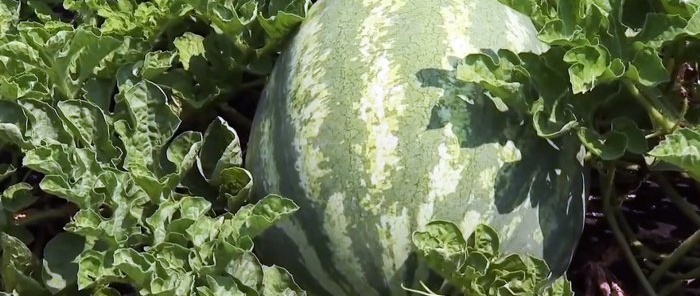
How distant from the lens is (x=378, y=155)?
150 centimetres

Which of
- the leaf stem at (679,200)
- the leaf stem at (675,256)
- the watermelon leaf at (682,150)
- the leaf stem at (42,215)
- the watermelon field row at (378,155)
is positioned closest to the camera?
the watermelon leaf at (682,150)

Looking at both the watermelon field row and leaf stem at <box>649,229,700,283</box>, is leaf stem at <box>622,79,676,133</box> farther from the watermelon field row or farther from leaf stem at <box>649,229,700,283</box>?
leaf stem at <box>649,229,700,283</box>

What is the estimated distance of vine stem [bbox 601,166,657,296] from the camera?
169 cm

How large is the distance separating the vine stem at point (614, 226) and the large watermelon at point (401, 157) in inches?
5.2

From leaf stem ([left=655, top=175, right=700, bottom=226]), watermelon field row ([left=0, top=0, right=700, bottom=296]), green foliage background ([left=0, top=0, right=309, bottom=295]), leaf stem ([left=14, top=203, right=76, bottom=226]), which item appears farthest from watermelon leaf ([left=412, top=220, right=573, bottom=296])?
leaf stem ([left=14, top=203, right=76, bottom=226])

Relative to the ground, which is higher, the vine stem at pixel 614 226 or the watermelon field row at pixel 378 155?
the watermelon field row at pixel 378 155

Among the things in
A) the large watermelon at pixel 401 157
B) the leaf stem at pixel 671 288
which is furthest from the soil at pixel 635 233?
the large watermelon at pixel 401 157

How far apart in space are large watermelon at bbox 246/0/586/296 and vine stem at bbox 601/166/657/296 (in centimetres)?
13

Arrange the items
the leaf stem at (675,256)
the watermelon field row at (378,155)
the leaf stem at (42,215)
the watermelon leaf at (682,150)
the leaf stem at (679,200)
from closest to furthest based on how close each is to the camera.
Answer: the watermelon leaf at (682,150) → the watermelon field row at (378,155) → the leaf stem at (675,256) → the leaf stem at (679,200) → the leaf stem at (42,215)

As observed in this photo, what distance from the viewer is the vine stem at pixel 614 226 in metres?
1.69

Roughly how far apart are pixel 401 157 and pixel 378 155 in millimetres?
34

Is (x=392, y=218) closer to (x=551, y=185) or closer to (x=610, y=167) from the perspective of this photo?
(x=551, y=185)

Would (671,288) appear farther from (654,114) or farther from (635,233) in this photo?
(654,114)

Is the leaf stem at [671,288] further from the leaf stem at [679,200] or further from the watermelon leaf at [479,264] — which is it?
the watermelon leaf at [479,264]
